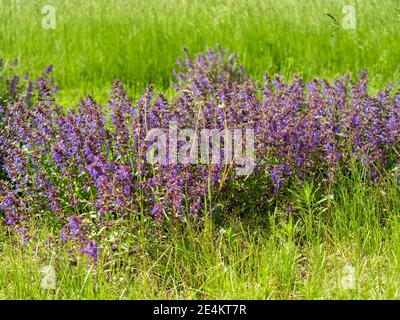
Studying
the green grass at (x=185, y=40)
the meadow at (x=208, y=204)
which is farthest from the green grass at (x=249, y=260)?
the green grass at (x=185, y=40)

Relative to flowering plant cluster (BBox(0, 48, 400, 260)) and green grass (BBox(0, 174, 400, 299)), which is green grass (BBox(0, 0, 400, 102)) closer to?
flowering plant cluster (BBox(0, 48, 400, 260))

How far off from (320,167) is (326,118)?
0.30 metres

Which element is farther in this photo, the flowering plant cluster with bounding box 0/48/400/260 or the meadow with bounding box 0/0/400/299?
the flowering plant cluster with bounding box 0/48/400/260

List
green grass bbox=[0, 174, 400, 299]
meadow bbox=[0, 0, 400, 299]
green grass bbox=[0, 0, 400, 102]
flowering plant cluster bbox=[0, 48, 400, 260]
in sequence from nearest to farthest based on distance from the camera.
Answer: green grass bbox=[0, 174, 400, 299] < meadow bbox=[0, 0, 400, 299] < flowering plant cluster bbox=[0, 48, 400, 260] < green grass bbox=[0, 0, 400, 102]

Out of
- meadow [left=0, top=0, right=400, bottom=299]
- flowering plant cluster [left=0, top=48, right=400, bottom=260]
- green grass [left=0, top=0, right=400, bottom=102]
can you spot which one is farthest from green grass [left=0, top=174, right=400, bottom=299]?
green grass [left=0, top=0, right=400, bottom=102]

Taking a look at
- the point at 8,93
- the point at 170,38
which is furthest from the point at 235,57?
the point at 8,93

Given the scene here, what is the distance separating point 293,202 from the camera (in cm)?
400

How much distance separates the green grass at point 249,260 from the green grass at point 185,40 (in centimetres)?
303

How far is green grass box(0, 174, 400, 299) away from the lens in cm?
338

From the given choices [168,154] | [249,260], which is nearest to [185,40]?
[168,154]

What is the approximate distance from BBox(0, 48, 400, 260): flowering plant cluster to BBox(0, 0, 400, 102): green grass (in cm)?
232

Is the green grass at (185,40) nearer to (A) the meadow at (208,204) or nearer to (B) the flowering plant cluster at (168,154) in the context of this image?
(A) the meadow at (208,204)

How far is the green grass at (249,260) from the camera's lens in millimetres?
3385

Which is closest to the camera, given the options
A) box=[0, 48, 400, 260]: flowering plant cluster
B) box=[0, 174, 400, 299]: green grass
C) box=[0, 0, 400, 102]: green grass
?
box=[0, 174, 400, 299]: green grass
